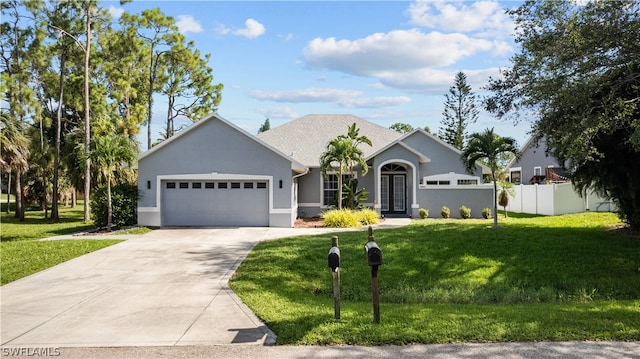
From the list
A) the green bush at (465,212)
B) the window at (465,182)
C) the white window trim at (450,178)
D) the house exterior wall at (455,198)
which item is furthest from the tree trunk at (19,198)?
the window at (465,182)

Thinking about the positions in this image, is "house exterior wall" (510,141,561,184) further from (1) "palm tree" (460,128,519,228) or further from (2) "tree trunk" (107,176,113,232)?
(2) "tree trunk" (107,176,113,232)

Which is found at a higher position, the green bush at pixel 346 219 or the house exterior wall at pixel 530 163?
the house exterior wall at pixel 530 163

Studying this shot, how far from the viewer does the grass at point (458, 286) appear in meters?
6.11

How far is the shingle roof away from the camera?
2502cm

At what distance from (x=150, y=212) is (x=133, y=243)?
14.3 feet

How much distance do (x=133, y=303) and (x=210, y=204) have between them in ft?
37.4

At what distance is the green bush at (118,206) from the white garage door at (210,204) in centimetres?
138

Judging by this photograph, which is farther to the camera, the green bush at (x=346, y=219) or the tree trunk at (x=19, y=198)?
the tree trunk at (x=19, y=198)

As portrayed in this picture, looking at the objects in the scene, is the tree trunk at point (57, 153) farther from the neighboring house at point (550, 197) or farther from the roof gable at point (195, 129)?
the neighboring house at point (550, 197)

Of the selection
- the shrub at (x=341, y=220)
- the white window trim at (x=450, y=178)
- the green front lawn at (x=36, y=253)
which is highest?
the white window trim at (x=450, y=178)

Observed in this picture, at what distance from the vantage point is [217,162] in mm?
19016

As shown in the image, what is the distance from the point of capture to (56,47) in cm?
2697

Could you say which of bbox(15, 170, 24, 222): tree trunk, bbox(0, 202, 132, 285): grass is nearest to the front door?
bbox(0, 202, 132, 285): grass

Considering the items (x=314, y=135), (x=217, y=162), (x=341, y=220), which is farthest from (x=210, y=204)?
(x=314, y=135)
